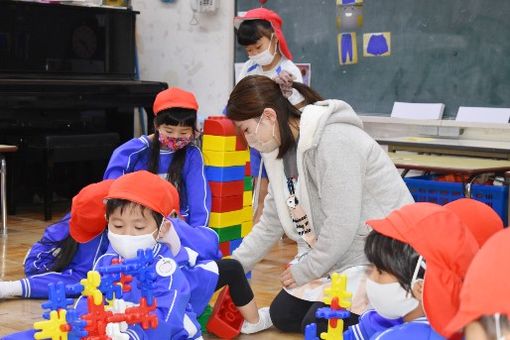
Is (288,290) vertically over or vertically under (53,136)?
under

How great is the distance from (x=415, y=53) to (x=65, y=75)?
234cm

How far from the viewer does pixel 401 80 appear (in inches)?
191

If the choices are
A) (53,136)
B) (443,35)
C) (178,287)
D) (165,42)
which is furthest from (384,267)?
(165,42)

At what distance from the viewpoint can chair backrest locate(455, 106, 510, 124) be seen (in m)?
4.43

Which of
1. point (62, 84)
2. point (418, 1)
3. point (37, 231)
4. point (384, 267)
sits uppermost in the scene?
point (418, 1)

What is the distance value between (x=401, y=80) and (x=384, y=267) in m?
3.27

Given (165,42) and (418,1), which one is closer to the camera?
(418,1)

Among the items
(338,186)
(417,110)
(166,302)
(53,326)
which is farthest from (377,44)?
(53,326)

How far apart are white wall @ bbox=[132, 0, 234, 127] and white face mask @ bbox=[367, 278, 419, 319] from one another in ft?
13.5

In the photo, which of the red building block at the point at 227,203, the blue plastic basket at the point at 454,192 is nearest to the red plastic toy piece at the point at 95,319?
the red building block at the point at 227,203

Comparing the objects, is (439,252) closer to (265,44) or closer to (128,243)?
(128,243)

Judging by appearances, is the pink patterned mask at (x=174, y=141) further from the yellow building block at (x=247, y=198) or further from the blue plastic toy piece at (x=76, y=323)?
the blue plastic toy piece at (x=76, y=323)

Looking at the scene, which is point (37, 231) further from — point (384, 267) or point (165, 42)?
point (384, 267)

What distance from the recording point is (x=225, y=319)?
9.34 ft
